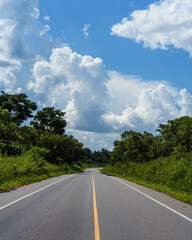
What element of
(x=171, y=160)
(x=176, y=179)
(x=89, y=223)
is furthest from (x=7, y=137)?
(x=89, y=223)

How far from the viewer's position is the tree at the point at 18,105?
157 ft

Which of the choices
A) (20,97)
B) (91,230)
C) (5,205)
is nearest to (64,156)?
(20,97)

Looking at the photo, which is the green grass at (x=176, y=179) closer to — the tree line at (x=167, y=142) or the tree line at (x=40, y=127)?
the tree line at (x=167, y=142)

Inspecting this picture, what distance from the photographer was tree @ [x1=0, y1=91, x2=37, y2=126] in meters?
47.9

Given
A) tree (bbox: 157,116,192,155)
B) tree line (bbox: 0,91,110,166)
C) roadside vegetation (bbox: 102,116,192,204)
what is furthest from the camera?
tree line (bbox: 0,91,110,166)

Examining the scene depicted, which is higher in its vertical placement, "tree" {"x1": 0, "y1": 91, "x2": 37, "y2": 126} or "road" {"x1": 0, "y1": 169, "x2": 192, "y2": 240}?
"tree" {"x1": 0, "y1": 91, "x2": 37, "y2": 126}

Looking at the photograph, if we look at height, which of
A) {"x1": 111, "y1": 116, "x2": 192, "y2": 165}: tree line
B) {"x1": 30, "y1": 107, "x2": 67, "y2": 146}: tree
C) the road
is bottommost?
the road

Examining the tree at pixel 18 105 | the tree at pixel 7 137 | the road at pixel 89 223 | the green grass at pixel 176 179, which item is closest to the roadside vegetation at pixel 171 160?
the green grass at pixel 176 179

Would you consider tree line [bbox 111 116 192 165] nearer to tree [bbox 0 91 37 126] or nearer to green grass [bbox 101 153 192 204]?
green grass [bbox 101 153 192 204]

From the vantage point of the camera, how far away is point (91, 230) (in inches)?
241

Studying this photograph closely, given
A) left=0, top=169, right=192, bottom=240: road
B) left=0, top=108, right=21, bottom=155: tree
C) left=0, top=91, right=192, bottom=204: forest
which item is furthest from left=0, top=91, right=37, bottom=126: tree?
left=0, top=169, right=192, bottom=240: road

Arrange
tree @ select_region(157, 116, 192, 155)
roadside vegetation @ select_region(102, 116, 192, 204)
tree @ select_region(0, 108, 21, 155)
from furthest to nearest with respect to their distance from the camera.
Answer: tree @ select_region(0, 108, 21, 155), tree @ select_region(157, 116, 192, 155), roadside vegetation @ select_region(102, 116, 192, 204)

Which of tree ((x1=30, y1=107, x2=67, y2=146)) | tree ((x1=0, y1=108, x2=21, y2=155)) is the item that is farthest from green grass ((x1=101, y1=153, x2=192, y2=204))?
tree ((x1=30, y1=107, x2=67, y2=146))

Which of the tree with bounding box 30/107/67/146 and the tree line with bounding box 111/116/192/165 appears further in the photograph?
the tree with bounding box 30/107/67/146
